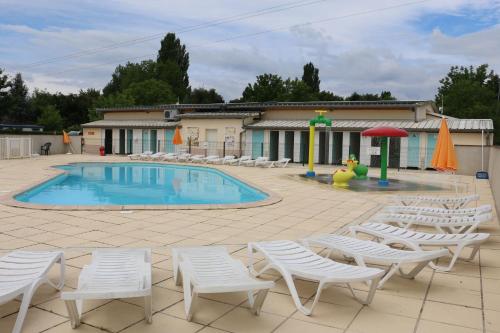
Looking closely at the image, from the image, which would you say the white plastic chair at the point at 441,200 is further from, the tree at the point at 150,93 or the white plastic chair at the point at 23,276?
the tree at the point at 150,93

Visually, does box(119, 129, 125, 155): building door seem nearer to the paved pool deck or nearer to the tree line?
the tree line

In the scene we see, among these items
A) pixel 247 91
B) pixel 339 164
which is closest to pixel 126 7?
pixel 339 164

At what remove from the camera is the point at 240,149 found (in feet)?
87.1

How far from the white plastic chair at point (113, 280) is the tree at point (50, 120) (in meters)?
47.3

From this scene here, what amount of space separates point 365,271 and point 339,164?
67.4 ft

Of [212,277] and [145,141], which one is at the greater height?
[145,141]

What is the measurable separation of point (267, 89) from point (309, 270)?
155 feet

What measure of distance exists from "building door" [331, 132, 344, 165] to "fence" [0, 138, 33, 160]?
17314mm

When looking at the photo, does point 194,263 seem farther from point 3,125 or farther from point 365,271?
point 3,125

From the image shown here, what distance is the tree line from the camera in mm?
45562

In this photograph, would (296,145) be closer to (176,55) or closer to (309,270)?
(309,270)

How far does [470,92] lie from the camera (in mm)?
45125

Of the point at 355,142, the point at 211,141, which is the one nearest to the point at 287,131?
the point at 355,142

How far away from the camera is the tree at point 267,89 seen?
164 feet
